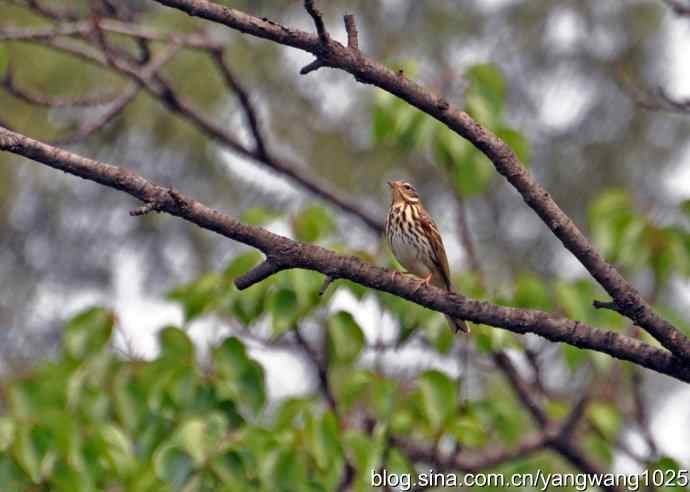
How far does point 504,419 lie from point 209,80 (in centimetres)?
505

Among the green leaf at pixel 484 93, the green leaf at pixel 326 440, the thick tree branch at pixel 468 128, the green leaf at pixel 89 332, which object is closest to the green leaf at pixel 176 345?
the green leaf at pixel 89 332

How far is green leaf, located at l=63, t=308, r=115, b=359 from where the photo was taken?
514 cm

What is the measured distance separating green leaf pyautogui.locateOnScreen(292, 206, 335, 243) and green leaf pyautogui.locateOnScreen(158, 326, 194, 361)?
0.61 m

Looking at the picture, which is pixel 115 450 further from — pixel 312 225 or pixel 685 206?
pixel 685 206

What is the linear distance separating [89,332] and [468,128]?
7.20 ft

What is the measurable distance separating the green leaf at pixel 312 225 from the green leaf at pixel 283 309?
249 millimetres

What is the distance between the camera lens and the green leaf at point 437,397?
484 cm

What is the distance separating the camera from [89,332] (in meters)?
5.17

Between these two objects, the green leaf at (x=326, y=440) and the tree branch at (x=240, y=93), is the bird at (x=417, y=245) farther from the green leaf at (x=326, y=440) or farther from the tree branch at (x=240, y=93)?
the green leaf at (x=326, y=440)

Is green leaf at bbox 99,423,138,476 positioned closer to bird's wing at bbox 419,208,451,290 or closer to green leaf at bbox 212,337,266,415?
green leaf at bbox 212,337,266,415

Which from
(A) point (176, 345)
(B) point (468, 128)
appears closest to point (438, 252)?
(A) point (176, 345)

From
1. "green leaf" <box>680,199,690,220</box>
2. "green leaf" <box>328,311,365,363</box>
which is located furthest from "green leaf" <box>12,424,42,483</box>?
"green leaf" <box>680,199,690,220</box>

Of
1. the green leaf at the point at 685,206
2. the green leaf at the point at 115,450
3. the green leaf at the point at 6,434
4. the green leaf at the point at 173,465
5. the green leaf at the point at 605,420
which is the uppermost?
the green leaf at the point at 685,206

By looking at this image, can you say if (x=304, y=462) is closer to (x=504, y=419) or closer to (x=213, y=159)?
(x=504, y=419)
